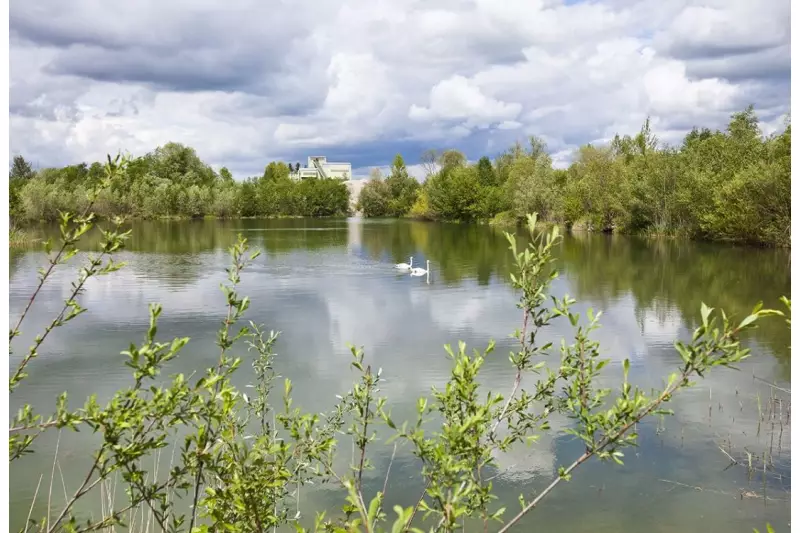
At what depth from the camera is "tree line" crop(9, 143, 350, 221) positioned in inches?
1485

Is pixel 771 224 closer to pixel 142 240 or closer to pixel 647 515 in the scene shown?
pixel 647 515

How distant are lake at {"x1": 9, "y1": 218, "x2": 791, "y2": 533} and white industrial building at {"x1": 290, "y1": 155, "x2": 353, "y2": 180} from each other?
71.1m

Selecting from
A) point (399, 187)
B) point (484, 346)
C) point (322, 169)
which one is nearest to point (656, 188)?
point (484, 346)

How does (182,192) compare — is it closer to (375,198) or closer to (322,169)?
(375,198)

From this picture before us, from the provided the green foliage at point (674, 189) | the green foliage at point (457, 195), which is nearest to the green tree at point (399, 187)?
the green foliage at point (457, 195)

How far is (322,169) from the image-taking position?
9419 centimetres

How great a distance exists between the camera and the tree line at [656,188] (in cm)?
2081

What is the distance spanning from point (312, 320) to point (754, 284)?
32.2 feet

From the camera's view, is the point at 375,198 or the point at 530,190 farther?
the point at 375,198

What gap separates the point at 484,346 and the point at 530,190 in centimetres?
2933

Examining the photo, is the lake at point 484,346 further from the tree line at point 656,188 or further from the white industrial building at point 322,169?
the white industrial building at point 322,169

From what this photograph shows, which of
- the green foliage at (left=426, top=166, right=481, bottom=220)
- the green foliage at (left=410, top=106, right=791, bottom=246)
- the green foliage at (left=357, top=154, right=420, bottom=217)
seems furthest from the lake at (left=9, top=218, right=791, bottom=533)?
the green foliage at (left=357, top=154, right=420, bottom=217)

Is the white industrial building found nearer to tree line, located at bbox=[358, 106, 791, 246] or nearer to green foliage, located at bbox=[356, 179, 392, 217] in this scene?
green foliage, located at bbox=[356, 179, 392, 217]

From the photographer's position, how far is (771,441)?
18.6ft
